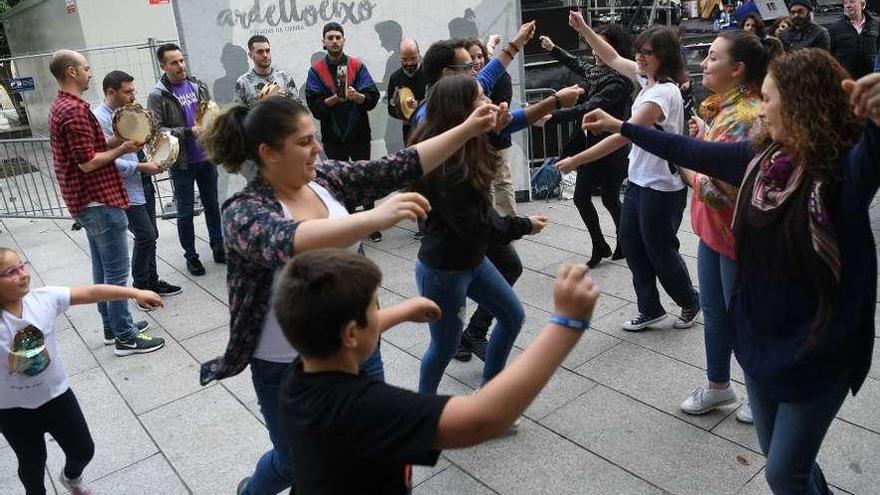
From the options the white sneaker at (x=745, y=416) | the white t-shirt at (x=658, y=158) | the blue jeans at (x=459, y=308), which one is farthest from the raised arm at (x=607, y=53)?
the white sneaker at (x=745, y=416)

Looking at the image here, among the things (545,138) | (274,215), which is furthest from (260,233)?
(545,138)

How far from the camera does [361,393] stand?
1559 mm

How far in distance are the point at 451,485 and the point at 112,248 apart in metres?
2.92

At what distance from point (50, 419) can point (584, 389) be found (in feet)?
8.47

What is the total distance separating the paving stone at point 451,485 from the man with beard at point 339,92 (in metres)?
4.00

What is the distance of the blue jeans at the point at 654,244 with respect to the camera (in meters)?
4.23

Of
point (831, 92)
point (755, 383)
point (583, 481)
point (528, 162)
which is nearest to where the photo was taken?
point (831, 92)

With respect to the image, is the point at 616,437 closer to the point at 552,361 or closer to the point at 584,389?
the point at 584,389

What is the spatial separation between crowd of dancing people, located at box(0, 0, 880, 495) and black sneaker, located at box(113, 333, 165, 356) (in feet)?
5.61

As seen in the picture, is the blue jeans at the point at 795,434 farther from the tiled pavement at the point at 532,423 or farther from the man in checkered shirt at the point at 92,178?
the man in checkered shirt at the point at 92,178

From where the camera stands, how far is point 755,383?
94.2 inches

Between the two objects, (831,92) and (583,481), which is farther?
(583,481)

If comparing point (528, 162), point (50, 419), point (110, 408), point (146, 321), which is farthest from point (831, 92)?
point (528, 162)

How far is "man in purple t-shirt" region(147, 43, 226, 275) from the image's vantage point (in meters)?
6.20
